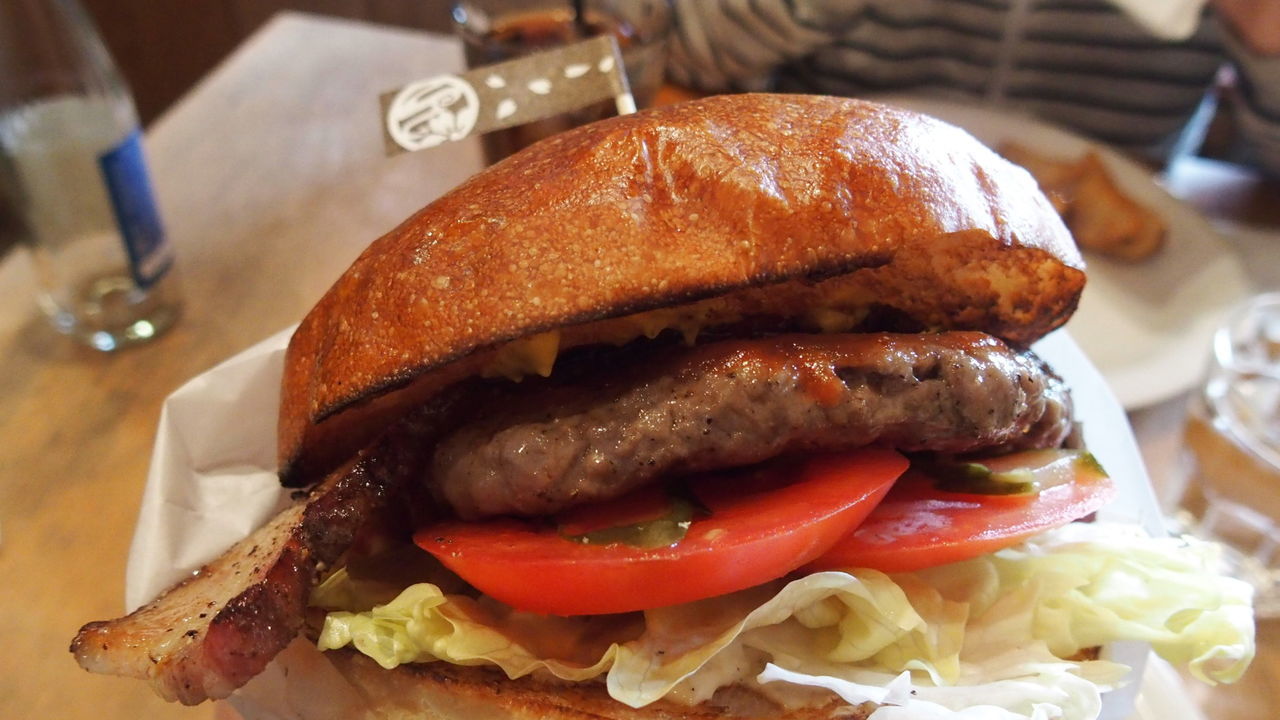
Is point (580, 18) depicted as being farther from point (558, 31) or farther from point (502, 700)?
point (502, 700)

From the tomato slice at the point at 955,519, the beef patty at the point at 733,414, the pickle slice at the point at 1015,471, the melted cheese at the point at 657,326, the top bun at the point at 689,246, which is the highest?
the top bun at the point at 689,246

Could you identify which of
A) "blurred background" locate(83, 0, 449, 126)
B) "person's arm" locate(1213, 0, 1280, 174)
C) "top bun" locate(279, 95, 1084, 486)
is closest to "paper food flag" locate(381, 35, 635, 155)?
"top bun" locate(279, 95, 1084, 486)

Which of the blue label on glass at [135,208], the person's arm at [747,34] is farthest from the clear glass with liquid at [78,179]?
the person's arm at [747,34]

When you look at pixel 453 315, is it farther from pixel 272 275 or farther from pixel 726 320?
pixel 272 275

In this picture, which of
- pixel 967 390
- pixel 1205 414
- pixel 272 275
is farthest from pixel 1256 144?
pixel 272 275

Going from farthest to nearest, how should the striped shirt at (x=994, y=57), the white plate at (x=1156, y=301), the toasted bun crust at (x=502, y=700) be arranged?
the striped shirt at (x=994, y=57)
the white plate at (x=1156, y=301)
the toasted bun crust at (x=502, y=700)

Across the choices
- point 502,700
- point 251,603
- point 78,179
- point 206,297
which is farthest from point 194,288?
point 502,700

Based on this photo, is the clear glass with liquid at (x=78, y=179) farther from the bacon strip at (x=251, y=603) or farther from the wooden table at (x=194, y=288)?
the bacon strip at (x=251, y=603)

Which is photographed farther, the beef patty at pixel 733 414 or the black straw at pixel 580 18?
the black straw at pixel 580 18
